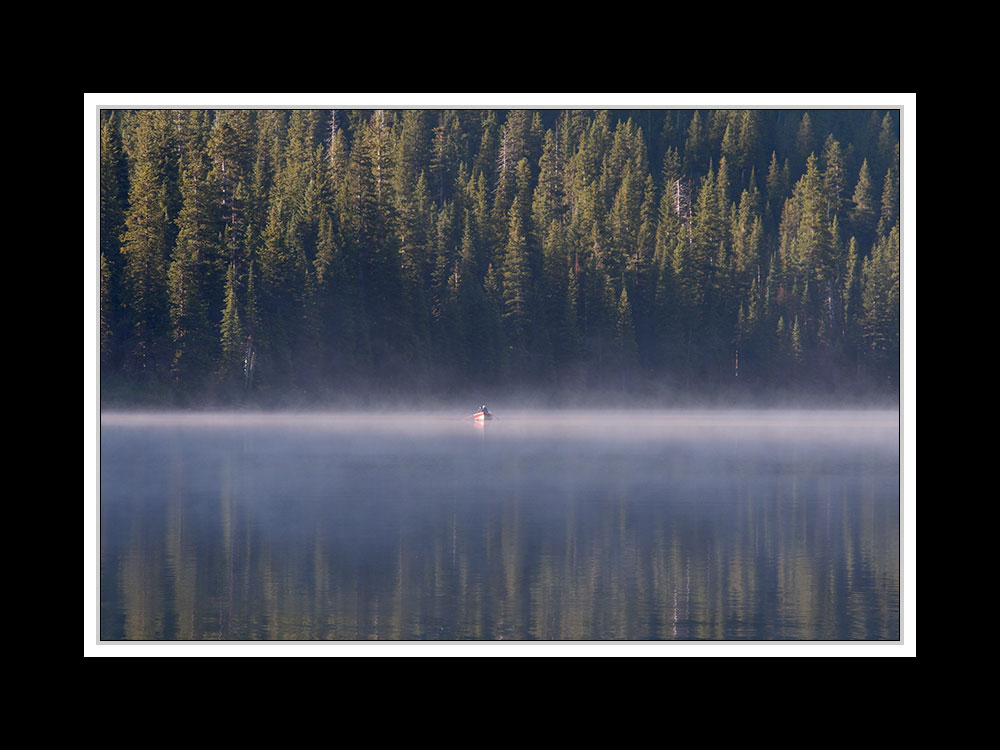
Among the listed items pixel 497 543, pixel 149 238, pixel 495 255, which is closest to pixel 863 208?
pixel 495 255

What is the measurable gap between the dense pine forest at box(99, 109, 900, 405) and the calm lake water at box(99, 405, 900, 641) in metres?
8.05

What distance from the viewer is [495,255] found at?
39094 mm

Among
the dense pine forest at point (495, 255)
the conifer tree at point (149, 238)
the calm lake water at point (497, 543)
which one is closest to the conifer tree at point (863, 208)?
the dense pine forest at point (495, 255)

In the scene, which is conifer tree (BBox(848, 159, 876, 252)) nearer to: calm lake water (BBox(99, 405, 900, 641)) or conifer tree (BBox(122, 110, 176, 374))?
calm lake water (BBox(99, 405, 900, 641))

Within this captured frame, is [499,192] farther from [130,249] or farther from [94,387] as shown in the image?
[94,387]

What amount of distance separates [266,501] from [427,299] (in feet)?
69.3

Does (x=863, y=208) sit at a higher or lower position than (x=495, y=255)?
higher

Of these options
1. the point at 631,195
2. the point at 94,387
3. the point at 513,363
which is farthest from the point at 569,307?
the point at 94,387

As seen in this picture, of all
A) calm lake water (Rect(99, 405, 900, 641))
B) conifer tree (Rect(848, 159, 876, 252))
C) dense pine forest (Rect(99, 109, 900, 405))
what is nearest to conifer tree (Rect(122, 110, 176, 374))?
dense pine forest (Rect(99, 109, 900, 405))

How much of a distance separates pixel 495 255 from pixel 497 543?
89.4 feet

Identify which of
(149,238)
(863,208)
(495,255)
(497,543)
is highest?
(863,208)

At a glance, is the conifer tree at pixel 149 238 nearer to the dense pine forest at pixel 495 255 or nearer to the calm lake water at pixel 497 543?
the dense pine forest at pixel 495 255

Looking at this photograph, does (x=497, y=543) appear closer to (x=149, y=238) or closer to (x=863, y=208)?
(x=149, y=238)

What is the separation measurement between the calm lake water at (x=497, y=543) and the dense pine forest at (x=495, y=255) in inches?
317
